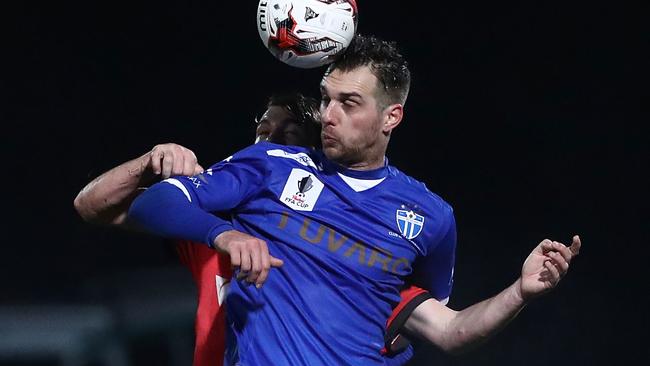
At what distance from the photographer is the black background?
4.59m

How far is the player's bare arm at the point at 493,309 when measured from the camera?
2.62 metres

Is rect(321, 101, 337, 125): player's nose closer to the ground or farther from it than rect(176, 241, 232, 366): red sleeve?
farther from it

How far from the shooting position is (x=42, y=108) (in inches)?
182

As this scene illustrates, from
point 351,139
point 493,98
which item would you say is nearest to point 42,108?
point 493,98

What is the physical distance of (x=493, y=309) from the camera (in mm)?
2811

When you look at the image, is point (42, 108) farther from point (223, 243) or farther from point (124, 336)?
point (223, 243)

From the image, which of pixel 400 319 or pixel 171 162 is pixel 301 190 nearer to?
pixel 171 162

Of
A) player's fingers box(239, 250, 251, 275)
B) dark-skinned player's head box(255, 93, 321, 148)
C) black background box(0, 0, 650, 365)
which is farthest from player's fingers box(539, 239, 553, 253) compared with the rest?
black background box(0, 0, 650, 365)

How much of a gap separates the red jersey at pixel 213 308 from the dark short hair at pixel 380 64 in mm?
508

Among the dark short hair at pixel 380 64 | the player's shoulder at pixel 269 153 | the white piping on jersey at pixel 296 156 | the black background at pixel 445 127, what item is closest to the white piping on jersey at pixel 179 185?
the player's shoulder at pixel 269 153

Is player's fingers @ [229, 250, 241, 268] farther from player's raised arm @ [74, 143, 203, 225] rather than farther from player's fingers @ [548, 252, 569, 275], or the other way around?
player's fingers @ [548, 252, 569, 275]

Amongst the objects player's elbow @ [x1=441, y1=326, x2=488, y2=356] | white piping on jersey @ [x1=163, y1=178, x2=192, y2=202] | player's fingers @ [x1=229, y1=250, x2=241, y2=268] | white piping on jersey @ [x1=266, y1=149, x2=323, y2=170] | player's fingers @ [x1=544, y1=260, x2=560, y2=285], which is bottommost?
player's elbow @ [x1=441, y1=326, x2=488, y2=356]

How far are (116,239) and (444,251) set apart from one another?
1999mm

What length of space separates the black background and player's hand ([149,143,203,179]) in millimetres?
1981
